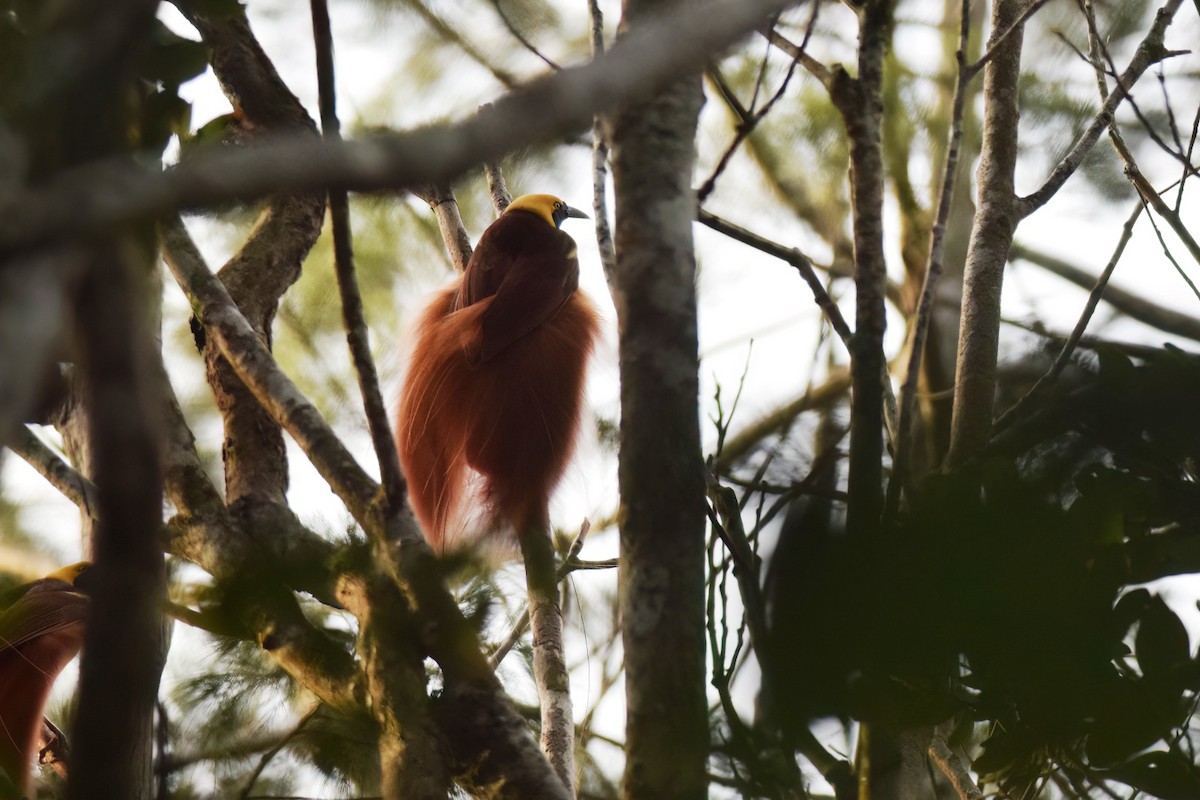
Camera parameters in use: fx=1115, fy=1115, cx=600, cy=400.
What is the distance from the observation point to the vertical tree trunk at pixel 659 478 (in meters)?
0.92

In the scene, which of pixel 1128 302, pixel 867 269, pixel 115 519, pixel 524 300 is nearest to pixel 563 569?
pixel 524 300

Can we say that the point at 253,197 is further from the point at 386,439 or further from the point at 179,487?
the point at 179,487

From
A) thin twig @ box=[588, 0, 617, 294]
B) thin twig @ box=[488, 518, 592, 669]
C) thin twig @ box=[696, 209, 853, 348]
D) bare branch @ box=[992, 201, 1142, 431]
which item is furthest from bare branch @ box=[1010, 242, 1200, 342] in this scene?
thin twig @ box=[488, 518, 592, 669]

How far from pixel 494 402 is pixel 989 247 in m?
0.97

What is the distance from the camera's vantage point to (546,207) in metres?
2.46

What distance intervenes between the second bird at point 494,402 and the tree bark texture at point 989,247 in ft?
2.78

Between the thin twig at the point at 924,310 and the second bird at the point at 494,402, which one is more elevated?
the second bird at the point at 494,402

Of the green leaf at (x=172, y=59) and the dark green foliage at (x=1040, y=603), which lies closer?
the dark green foliage at (x=1040, y=603)

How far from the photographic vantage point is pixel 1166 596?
3.27ft

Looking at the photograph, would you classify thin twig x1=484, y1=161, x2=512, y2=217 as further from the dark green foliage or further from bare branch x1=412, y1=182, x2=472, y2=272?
the dark green foliage

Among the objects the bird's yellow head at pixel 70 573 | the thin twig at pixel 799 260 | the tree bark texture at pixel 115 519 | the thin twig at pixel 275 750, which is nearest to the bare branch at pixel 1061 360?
the thin twig at pixel 799 260

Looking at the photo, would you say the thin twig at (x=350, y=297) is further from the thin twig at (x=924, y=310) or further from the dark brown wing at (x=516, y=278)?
the dark brown wing at (x=516, y=278)

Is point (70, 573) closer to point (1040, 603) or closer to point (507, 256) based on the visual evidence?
point (507, 256)

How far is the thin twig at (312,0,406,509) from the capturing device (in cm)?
99
